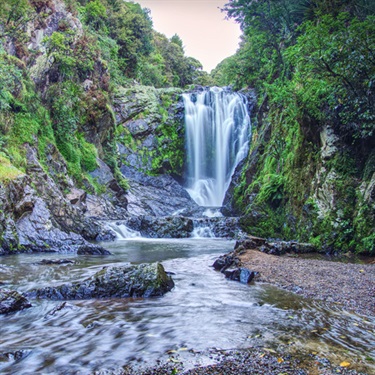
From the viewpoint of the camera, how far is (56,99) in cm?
1989

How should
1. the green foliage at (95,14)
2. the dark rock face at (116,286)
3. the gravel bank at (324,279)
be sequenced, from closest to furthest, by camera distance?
the gravel bank at (324,279), the dark rock face at (116,286), the green foliage at (95,14)

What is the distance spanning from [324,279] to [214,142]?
Result: 24228 millimetres

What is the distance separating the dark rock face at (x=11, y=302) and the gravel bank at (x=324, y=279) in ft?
15.1

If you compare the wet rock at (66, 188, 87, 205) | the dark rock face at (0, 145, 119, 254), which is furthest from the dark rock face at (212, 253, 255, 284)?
the wet rock at (66, 188, 87, 205)

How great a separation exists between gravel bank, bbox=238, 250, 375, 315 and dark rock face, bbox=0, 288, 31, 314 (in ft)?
15.1

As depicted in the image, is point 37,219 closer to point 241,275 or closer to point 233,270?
point 233,270

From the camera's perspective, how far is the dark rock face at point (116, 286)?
5562mm

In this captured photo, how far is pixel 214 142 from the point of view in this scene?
30.1m

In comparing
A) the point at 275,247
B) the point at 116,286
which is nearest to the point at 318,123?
the point at 275,247

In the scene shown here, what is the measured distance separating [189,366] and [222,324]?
4.27 feet

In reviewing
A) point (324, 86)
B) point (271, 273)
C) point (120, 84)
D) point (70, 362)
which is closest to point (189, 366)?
point (70, 362)

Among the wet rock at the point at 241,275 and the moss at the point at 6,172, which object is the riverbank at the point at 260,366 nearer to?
the wet rock at the point at 241,275

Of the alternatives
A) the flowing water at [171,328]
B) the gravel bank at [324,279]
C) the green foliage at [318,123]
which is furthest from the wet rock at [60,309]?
the green foliage at [318,123]

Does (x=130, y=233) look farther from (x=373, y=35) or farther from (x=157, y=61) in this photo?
(x=157, y=61)
